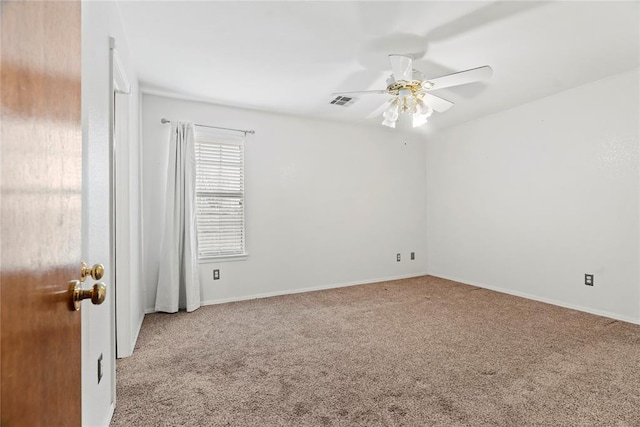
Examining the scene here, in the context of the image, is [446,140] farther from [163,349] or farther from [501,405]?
[163,349]

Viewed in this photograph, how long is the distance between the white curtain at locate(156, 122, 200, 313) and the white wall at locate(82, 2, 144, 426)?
167cm

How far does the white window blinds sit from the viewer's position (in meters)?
3.74

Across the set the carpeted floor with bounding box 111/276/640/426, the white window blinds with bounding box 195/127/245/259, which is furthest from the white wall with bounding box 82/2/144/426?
the white window blinds with bounding box 195/127/245/259

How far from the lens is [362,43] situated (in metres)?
2.49

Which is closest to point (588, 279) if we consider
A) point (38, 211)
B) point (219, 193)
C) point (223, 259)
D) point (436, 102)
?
point (436, 102)

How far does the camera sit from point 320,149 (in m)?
4.50

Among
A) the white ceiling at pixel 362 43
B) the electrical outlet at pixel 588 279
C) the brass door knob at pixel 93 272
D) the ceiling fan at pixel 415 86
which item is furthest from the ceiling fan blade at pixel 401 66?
the electrical outlet at pixel 588 279

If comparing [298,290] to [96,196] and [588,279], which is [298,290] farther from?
[588,279]

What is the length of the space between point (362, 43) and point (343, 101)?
1.23 meters

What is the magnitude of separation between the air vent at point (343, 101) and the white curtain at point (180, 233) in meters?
1.64

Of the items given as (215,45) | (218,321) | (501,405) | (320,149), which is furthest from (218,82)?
(501,405)

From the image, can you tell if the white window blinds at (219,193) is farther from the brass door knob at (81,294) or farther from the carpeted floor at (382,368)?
the brass door knob at (81,294)

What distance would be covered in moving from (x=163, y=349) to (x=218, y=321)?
67 cm

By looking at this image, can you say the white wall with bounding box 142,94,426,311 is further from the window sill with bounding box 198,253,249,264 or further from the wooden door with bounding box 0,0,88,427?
the wooden door with bounding box 0,0,88,427
